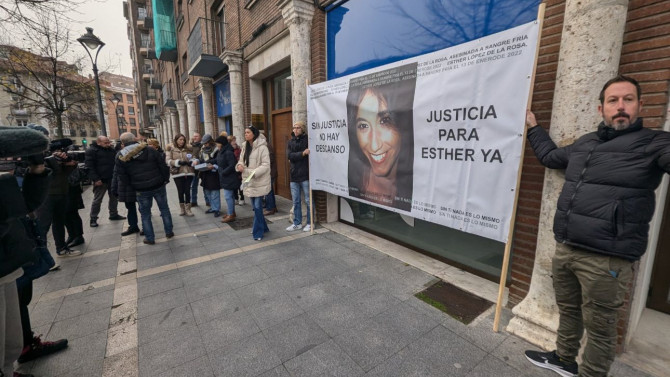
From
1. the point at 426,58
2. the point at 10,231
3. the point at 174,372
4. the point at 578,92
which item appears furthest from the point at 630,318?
the point at 10,231

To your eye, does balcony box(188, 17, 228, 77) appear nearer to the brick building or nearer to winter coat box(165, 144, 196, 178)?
the brick building

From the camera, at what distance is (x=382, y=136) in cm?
377

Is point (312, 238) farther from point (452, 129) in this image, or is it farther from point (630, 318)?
point (630, 318)

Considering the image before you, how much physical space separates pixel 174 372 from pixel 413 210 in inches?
108

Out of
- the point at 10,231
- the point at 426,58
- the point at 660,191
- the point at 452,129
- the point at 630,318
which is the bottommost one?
the point at 630,318

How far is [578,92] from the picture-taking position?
216cm

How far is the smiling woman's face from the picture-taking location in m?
3.61

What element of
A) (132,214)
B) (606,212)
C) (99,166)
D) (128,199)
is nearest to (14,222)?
(128,199)

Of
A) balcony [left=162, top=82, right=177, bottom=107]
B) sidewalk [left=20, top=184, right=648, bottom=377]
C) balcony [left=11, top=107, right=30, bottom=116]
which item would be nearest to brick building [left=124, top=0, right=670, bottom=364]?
sidewalk [left=20, top=184, right=648, bottom=377]

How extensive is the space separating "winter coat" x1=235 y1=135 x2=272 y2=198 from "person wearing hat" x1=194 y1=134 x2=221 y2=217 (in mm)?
1808

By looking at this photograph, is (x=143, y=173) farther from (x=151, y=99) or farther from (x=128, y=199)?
(x=151, y=99)

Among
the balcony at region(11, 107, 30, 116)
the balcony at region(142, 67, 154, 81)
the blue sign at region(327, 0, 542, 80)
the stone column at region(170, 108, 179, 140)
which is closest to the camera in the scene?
the blue sign at region(327, 0, 542, 80)

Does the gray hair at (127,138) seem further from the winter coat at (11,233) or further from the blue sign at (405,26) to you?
the blue sign at (405,26)

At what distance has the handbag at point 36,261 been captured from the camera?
2.16 meters
